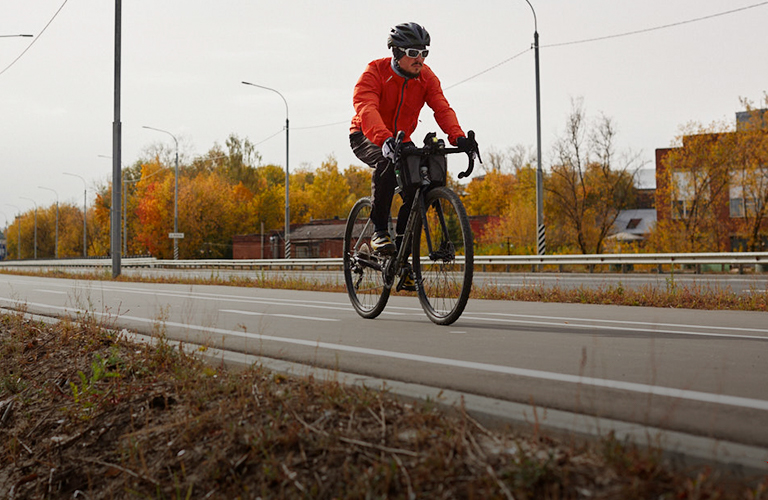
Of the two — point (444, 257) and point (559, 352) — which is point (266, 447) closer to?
point (559, 352)

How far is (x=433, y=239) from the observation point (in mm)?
6234

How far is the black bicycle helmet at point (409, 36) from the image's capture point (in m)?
6.25

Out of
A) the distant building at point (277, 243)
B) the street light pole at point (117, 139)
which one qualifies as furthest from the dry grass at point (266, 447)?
the distant building at point (277, 243)

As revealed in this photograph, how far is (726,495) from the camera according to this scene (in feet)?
6.57

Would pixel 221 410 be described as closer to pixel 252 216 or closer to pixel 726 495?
pixel 726 495

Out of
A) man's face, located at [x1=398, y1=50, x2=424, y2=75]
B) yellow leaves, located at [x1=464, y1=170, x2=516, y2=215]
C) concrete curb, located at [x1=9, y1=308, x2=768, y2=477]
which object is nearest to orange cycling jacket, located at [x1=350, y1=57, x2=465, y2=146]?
man's face, located at [x1=398, y1=50, x2=424, y2=75]

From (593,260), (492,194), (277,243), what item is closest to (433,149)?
(593,260)

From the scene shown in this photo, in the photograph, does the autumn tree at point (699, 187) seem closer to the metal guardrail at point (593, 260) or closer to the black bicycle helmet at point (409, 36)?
the metal guardrail at point (593, 260)

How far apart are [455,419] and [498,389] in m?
0.73

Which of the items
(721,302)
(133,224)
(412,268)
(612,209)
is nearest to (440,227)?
(412,268)

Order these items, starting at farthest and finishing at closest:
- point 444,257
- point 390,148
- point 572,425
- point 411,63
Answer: point 411,63, point 444,257, point 390,148, point 572,425

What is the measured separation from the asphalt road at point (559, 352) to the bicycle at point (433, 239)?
Result: 29 cm

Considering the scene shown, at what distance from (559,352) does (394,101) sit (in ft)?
9.77

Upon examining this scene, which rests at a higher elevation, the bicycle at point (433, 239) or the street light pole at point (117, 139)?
the street light pole at point (117, 139)
